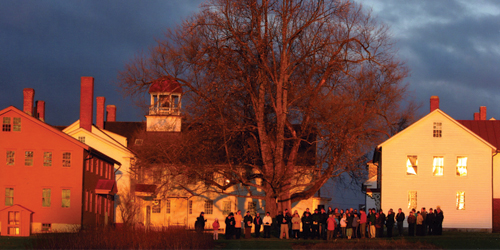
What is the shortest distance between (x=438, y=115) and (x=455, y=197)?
5856 millimetres

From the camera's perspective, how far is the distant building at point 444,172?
42969mm

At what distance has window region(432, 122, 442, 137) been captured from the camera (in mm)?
44000

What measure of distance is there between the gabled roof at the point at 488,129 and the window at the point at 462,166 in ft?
12.8

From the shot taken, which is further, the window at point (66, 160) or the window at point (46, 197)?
the window at point (66, 160)

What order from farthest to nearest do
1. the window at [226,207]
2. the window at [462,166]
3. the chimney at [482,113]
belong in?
the chimney at [482,113]
the window at [226,207]
the window at [462,166]

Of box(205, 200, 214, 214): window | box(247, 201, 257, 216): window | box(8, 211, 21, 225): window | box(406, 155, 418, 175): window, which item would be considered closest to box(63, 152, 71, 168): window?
box(8, 211, 21, 225): window

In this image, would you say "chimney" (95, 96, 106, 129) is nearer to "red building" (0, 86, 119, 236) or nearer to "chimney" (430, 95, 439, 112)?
"red building" (0, 86, 119, 236)

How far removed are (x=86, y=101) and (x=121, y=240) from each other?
1171 inches

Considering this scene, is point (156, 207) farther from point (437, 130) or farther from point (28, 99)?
point (437, 130)

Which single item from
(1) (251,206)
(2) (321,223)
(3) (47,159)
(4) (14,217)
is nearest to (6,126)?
(3) (47,159)

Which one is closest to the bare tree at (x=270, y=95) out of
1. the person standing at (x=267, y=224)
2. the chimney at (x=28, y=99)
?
the person standing at (x=267, y=224)

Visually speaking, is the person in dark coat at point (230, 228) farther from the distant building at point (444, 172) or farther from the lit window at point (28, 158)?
the lit window at point (28, 158)

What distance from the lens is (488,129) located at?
4778 centimetres

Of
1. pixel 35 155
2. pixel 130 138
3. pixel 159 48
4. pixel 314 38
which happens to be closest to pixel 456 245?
pixel 314 38
